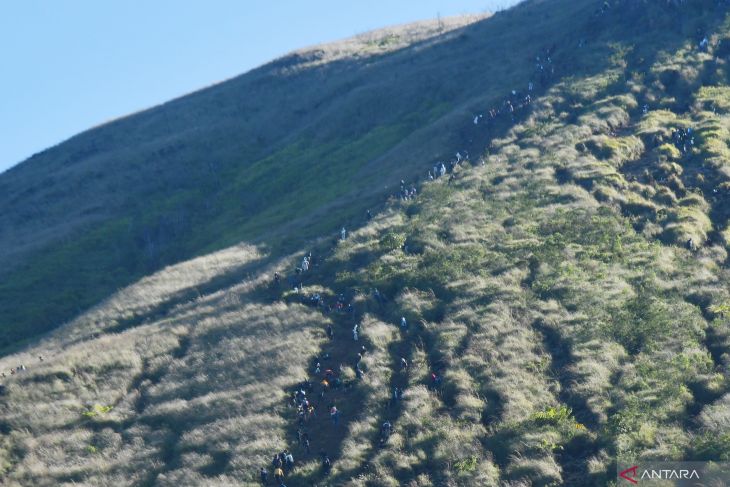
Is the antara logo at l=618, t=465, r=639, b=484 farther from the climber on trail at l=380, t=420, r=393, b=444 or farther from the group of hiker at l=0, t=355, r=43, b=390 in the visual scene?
the group of hiker at l=0, t=355, r=43, b=390

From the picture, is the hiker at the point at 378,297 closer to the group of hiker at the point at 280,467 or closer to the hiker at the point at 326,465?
the group of hiker at the point at 280,467

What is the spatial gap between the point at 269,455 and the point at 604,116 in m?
42.7

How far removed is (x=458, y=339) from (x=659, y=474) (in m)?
11.8

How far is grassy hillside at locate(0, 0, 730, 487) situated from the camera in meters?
26.2

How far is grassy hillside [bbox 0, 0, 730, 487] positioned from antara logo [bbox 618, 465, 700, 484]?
0.58 metres

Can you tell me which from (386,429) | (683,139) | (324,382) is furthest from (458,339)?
(683,139)

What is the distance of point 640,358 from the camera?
29141mm

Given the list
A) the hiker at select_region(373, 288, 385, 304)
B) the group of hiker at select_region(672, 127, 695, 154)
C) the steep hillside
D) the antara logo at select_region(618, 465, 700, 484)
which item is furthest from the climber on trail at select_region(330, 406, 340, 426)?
the group of hiker at select_region(672, 127, 695, 154)

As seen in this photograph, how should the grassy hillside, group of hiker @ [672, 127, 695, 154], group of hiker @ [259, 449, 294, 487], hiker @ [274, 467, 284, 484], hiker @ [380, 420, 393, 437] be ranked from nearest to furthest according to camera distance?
the grassy hillside → hiker @ [274, 467, 284, 484] → group of hiker @ [259, 449, 294, 487] → hiker @ [380, 420, 393, 437] → group of hiker @ [672, 127, 695, 154]

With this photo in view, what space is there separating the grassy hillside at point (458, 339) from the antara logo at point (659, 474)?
0.58 metres

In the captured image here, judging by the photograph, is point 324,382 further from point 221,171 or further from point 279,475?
point 221,171

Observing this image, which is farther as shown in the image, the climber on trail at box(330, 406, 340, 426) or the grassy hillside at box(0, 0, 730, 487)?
the climber on trail at box(330, 406, 340, 426)

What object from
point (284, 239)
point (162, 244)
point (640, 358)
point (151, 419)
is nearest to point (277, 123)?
point (162, 244)

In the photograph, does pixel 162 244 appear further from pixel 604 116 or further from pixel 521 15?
pixel 521 15
